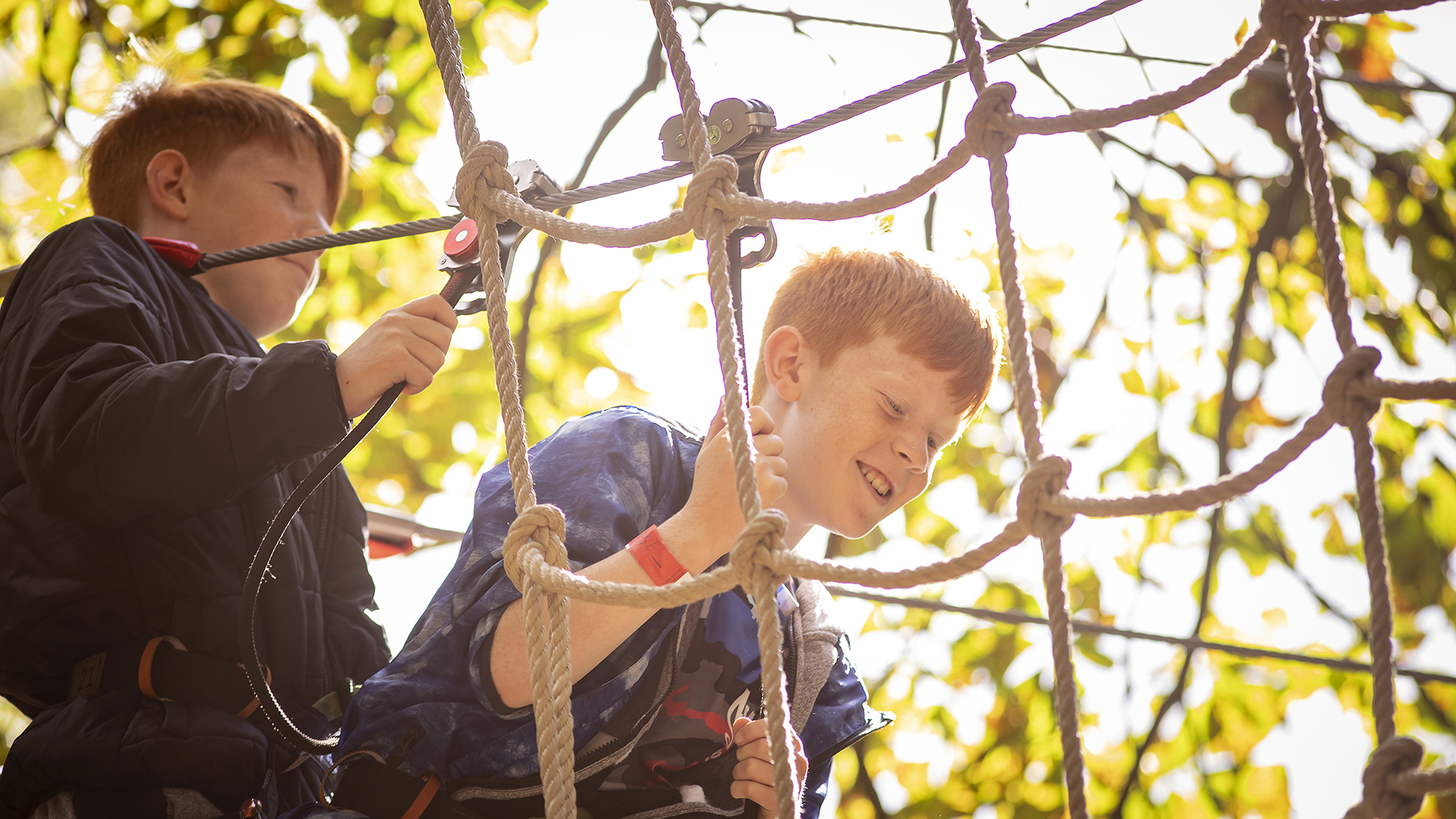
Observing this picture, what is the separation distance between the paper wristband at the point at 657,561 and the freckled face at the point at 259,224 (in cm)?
66

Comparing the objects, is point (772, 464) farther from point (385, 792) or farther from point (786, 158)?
point (786, 158)

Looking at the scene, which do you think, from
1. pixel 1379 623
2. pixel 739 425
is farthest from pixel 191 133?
pixel 1379 623

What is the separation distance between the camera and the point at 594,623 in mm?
771

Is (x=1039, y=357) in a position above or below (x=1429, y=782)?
above

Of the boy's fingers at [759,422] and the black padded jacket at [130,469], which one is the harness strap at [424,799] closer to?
the black padded jacket at [130,469]

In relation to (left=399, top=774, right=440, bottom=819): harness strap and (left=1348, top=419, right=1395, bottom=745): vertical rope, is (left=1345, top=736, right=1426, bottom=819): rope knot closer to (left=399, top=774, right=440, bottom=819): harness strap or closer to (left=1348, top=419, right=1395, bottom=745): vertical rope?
(left=1348, top=419, right=1395, bottom=745): vertical rope

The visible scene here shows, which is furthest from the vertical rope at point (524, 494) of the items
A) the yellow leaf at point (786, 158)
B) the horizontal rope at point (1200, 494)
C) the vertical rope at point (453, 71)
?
the yellow leaf at point (786, 158)

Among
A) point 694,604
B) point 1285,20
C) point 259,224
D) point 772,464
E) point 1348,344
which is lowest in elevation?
point 694,604

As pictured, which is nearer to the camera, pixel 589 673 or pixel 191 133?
pixel 589 673

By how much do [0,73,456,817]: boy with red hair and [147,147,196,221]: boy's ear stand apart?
0.29 metres

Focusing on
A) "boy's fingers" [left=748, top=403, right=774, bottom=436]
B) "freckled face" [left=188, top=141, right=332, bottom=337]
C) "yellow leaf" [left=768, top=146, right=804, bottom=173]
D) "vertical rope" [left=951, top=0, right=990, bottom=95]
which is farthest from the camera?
"yellow leaf" [left=768, top=146, right=804, bottom=173]

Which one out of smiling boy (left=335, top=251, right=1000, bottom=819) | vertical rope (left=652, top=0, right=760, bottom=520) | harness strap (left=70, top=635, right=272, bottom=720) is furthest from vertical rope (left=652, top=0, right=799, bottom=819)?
harness strap (left=70, top=635, right=272, bottom=720)

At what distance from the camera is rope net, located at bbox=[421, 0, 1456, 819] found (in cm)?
56

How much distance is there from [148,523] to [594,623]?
0.38 metres
